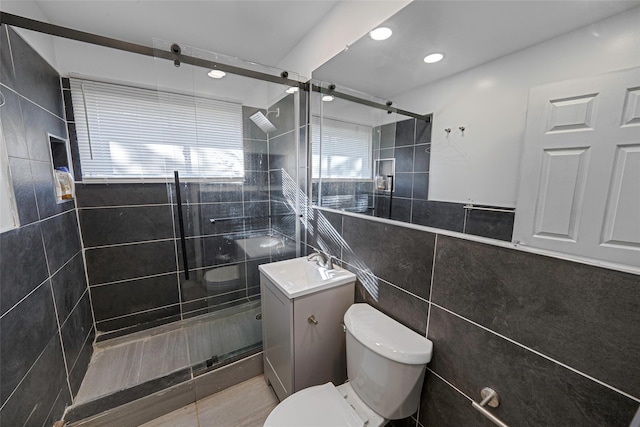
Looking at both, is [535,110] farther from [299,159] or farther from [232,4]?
[232,4]

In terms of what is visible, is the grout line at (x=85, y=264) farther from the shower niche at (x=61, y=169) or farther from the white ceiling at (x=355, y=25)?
the white ceiling at (x=355, y=25)

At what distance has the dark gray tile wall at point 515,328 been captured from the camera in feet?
1.97

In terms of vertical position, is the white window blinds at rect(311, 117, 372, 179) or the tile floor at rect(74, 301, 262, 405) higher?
the white window blinds at rect(311, 117, 372, 179)

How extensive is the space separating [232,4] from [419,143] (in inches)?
57.1

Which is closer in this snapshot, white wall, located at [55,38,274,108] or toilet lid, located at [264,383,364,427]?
toilet lid, located at [264,383,364,427]

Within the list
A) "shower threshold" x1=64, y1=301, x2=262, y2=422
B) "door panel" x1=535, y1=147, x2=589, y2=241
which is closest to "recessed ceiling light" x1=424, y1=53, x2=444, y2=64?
"door panel" x1=535, y1=147, x2=589, y2=241

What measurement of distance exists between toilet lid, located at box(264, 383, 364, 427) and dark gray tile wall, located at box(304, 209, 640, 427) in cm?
38

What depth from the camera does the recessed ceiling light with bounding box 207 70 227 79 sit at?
1.64 meters

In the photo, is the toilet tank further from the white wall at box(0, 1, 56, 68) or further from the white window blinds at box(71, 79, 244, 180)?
the white wall at box(0, 1, 56, 68)

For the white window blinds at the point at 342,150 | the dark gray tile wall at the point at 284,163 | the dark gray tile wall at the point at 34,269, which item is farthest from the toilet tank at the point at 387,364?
the dark gray tile wall at the point at 34,269

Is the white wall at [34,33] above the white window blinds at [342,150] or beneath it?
above

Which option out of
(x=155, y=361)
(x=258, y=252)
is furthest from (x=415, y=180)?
(x=155, y=361)

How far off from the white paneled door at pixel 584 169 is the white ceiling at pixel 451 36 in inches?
7.4

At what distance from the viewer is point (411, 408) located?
102 cm
